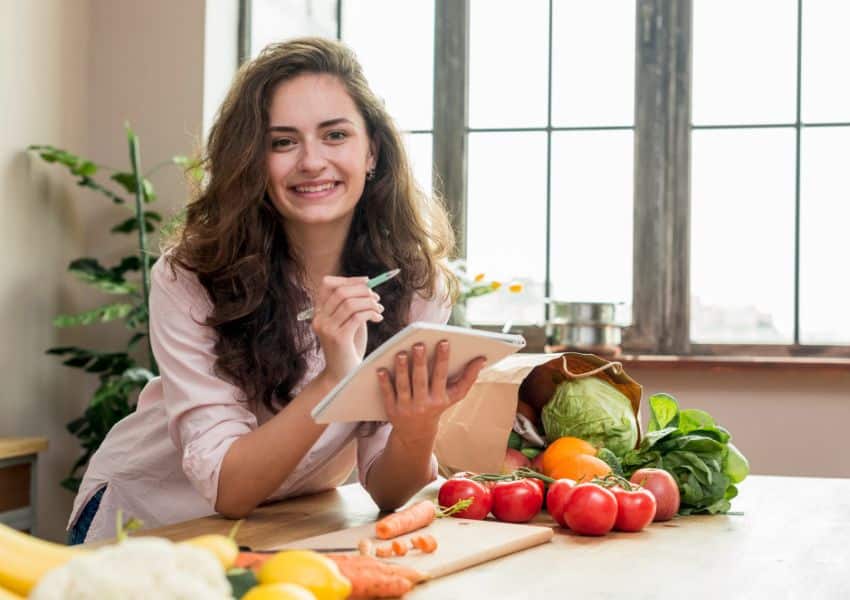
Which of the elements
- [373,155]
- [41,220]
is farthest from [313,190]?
[41,220]

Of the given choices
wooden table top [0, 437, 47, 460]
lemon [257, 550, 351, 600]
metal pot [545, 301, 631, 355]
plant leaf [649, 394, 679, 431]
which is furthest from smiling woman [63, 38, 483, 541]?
metal pot [545, 301, 631, 355]

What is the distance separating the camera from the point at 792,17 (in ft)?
13.5

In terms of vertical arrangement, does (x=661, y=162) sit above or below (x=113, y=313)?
above

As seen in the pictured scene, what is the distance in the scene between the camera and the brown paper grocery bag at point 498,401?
184 centimetres

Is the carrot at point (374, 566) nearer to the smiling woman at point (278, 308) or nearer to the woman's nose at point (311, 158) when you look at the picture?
the smiling woman at point (278, 308)

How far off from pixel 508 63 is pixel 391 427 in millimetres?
2752

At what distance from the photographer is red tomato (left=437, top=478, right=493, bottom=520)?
1.61m

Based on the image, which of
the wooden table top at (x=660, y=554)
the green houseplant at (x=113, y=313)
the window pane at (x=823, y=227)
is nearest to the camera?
the wooden table top at (x=660, y=554)

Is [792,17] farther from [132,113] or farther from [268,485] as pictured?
[268,485]

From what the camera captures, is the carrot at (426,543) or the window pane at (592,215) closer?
the carrot at (426,543)

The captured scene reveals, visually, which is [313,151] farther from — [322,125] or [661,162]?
[661,162]

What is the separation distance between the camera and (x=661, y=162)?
416cm

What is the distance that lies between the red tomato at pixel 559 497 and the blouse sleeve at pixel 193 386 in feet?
1.60

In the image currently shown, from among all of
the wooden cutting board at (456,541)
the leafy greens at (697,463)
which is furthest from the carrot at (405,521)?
the leafy greens at (697,463)
